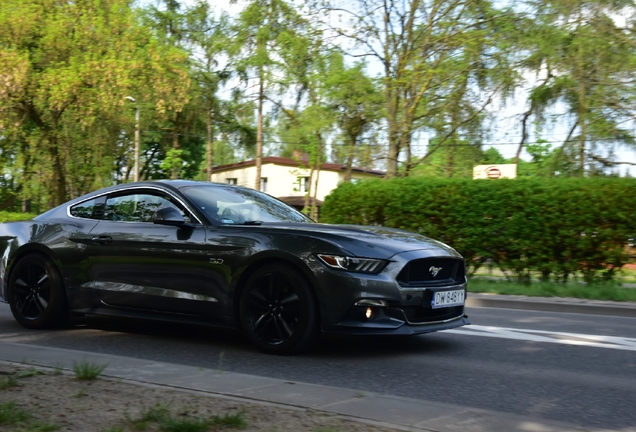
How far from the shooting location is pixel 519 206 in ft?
49.7

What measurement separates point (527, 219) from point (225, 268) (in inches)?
373

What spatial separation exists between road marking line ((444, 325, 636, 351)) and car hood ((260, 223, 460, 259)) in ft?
5.52

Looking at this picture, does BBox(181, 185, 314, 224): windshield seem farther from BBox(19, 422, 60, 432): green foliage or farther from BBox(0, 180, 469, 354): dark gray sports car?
BBox(19, 422, 60, 432): green foliage

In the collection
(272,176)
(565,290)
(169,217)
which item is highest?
(272,176)

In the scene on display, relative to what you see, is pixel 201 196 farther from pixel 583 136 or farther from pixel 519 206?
pixel 583 136

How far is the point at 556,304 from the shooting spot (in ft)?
37.9

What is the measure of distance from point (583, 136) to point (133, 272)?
24.9 m

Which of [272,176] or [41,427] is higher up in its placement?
[272,176]

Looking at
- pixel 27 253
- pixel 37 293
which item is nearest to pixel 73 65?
pixel 27 253

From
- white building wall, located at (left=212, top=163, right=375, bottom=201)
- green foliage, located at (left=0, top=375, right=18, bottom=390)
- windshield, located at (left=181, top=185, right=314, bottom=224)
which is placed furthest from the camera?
white building wall, located at (left=212, top=163, right=375, bottom=201)

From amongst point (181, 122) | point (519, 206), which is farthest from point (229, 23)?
point (519, 206)

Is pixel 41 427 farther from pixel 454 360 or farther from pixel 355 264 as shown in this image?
pixel 454 360

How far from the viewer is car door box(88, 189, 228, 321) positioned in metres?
6.95

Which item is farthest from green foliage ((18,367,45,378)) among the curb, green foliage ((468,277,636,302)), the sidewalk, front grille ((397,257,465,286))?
green foliage ((468,277,636,302))
